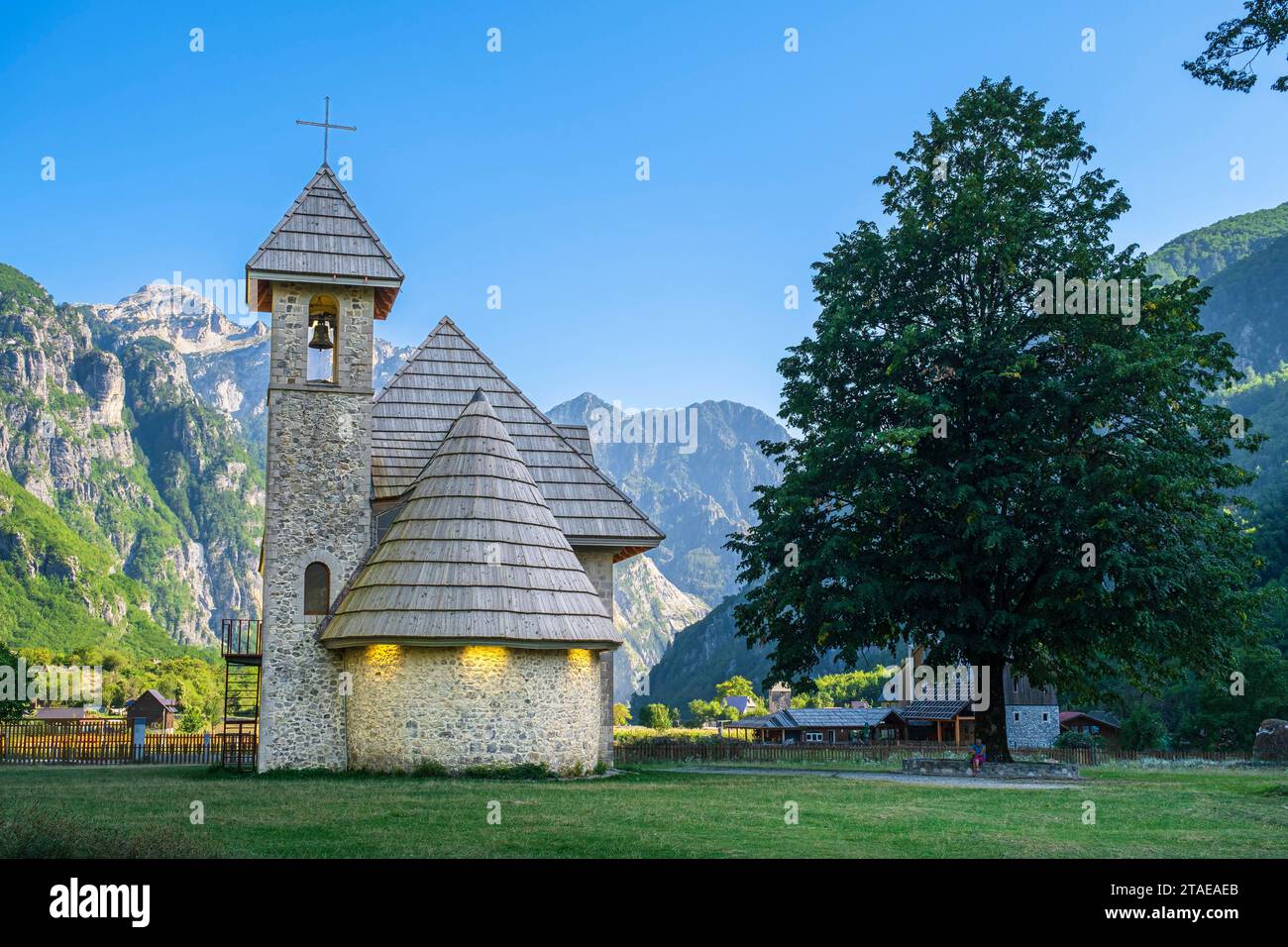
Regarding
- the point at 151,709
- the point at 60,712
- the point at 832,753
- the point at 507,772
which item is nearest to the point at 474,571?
the point at 507,772

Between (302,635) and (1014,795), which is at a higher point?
(302,635)

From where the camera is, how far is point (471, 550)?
2323cm

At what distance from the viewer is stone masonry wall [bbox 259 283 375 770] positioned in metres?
25.1

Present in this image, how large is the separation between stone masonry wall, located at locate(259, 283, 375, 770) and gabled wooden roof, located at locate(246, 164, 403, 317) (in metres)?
0.51

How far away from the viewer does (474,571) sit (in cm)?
2289

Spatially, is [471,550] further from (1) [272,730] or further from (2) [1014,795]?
(2) [1014,795]

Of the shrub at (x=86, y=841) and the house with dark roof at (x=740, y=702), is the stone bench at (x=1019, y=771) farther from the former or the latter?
the house with dark roof at (x=740, y=702)

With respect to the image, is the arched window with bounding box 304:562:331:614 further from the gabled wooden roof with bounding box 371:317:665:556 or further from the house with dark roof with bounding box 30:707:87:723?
the house with dark roof with bounding box 30:707:87:723

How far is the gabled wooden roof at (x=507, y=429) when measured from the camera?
2844cm

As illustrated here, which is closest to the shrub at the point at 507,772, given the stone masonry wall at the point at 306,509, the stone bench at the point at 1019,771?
the stone masonry wall at the point at 306,509

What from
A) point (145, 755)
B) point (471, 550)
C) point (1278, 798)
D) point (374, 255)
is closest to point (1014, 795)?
point (1278, 798)

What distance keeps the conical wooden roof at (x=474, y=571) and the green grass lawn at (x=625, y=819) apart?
2918 mm

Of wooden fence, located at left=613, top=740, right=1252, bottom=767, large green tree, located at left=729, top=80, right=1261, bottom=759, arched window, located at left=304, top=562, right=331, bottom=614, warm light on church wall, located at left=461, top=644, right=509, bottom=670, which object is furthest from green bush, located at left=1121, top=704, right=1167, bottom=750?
arched window, located at left=304, top=562, right=331, bottom=614
